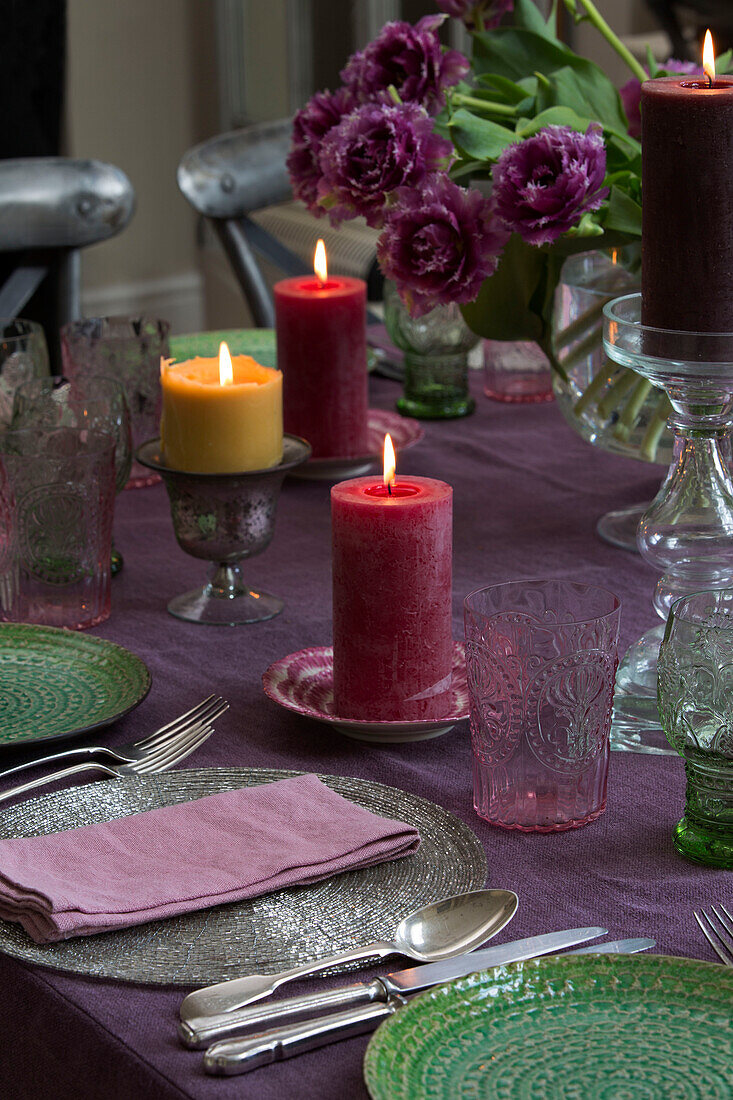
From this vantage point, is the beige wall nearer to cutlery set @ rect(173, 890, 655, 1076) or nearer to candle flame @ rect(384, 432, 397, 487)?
candle flame @ rect(384, 432, 397, 487)

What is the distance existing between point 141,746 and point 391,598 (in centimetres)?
16

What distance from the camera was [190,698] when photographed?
844mm

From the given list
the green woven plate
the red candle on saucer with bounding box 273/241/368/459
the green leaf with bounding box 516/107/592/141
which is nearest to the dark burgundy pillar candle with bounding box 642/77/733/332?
the green leaf with bounding box 516/107/592/141

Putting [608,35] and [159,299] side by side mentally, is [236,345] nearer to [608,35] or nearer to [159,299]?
[608,35]

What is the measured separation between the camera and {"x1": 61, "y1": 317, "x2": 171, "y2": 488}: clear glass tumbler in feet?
3.99

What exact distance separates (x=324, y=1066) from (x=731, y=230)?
0.45m

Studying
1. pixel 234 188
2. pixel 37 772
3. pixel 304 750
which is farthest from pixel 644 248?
pixel 234 188

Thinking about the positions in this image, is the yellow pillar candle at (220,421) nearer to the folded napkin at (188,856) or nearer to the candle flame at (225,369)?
the candle flame at (225,369)

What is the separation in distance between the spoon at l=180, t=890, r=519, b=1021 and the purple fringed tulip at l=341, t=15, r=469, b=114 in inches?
Answer: 26.6

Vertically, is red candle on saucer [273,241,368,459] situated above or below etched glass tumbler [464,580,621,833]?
above

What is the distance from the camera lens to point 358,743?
0.77 meters

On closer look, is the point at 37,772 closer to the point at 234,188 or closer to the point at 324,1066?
the point at 324,1066

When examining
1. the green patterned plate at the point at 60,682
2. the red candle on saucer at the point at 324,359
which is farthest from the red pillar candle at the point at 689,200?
the red candle on saucer at the point at 324,359

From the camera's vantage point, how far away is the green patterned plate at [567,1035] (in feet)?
1.59
